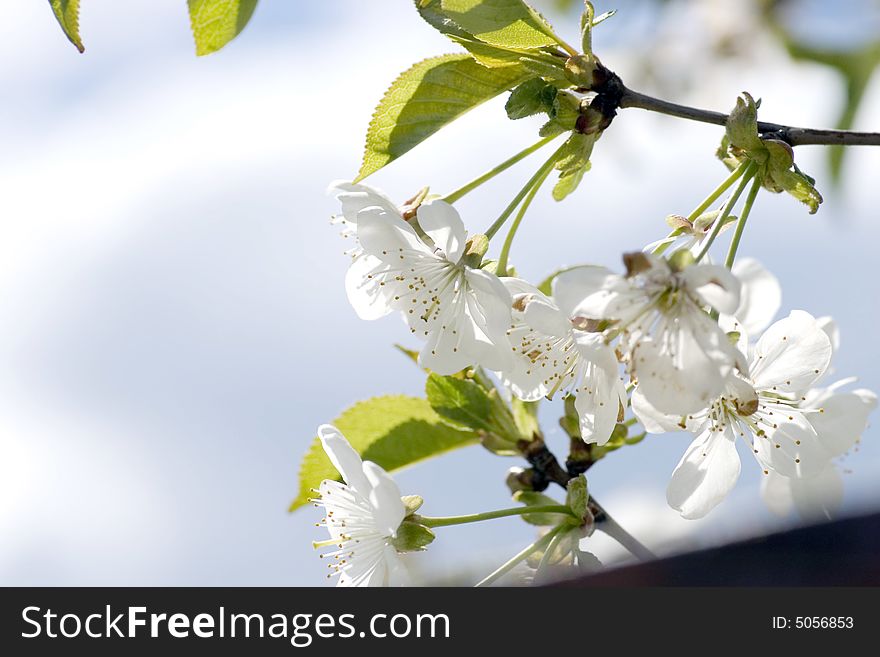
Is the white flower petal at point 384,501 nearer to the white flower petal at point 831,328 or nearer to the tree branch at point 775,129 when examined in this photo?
the tree branch at point 775,129

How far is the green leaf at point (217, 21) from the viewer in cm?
134

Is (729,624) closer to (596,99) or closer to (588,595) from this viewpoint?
(588,595)

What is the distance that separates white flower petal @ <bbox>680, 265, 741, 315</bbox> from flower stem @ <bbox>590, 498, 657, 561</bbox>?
0.42 meters

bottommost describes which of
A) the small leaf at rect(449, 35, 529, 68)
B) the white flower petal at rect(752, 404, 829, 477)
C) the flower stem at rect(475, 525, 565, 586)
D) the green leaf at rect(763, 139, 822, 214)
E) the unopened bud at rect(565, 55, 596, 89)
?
the flower stem at rect(475, 525, 565, 586)

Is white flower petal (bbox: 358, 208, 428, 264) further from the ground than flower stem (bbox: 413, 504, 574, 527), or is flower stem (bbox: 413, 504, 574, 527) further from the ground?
white flower petal (bbox: 358, 208, 428, 264)

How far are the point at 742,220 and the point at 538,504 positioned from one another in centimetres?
54

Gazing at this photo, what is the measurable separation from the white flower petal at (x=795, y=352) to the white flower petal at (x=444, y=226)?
447mm

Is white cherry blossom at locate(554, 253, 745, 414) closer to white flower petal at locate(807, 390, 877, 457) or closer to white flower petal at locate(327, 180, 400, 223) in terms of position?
white flower petal at locate(327, 180, 400, 223)

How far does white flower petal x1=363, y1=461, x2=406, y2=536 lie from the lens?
1425mm

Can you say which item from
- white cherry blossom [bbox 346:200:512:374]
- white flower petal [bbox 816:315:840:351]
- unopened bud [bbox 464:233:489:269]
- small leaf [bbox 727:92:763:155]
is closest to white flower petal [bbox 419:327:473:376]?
white cherry blossom [bbox 346:200:512:374]

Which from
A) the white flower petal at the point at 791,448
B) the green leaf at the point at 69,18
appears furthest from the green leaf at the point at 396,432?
the green leaf at the point at 69,18

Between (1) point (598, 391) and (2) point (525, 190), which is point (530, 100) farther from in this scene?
(1) point (598, 391)

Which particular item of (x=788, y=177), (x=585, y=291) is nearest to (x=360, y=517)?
(x=585, y=291)

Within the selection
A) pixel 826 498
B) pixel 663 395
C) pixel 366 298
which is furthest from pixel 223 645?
pixel 826 498
